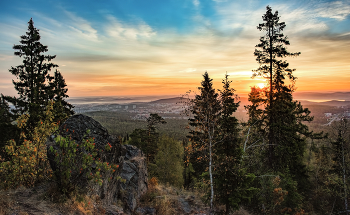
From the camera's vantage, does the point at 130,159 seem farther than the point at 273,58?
No

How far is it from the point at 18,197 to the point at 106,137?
3.87 m

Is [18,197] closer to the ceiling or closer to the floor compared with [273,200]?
closer to the ceiling

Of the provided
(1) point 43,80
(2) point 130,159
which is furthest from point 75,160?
(1) point 43,80

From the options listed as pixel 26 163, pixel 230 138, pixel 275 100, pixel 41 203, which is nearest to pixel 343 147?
pixel 275 100

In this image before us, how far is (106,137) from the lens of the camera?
31.6ft

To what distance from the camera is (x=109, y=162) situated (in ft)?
31.0

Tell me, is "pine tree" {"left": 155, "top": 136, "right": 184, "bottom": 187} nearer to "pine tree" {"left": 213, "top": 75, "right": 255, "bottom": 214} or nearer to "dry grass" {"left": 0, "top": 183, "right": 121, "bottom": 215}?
"pine tree" {"left": 213, "top": 75, "right": 255, "bottom": 214}

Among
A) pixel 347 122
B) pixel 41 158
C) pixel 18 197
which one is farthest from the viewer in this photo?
pixel 347 122

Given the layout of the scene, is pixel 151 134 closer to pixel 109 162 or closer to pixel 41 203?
pixel 109 162

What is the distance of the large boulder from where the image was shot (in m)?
8.02

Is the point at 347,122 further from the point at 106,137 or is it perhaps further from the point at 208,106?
the point at 106,137

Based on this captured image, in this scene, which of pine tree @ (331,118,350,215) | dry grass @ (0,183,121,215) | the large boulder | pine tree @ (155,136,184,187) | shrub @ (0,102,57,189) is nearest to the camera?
dry grass @ (0,183,121,215)

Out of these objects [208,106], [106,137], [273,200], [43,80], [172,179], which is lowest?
[172,179]

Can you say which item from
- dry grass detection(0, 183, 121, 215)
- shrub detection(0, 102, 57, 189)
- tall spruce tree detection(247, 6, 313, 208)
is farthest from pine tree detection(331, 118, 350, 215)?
shrub detection(0, 102, 57, 189)
